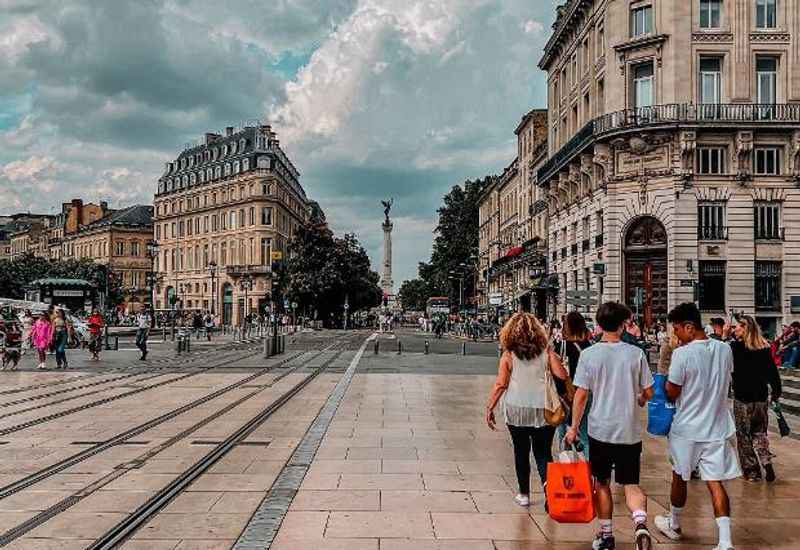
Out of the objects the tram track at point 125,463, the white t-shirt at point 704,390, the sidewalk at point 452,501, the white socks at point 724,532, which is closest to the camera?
the white socks at point 724,532

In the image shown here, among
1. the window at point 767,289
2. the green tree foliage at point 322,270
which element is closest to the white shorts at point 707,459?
the window at point 767,289

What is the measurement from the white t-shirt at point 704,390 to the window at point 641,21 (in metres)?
40.5

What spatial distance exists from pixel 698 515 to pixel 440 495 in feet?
7.75

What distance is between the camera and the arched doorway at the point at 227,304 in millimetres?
108537

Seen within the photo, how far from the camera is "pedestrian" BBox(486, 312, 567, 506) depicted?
7867 millimetres

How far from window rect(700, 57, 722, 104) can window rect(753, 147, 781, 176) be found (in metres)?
3.25

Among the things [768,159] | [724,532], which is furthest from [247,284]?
[724,532]

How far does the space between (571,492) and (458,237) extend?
11461cm

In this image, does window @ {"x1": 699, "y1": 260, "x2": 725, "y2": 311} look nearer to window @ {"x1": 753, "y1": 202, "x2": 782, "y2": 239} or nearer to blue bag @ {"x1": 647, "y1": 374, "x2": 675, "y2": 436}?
window @ {"x1": 753, "y1": 202, "x2": 782, "y2": 239}

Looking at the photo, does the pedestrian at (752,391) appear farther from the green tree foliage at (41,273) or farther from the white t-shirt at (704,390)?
the green tree foliage at (41,273)

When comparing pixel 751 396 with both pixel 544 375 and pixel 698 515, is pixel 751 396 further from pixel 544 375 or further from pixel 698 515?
pixel 544 375

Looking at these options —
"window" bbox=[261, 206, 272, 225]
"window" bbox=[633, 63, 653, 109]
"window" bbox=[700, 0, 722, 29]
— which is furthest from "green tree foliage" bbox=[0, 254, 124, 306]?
"window" bbox=[700, 0, 722, 29]

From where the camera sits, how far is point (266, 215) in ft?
351

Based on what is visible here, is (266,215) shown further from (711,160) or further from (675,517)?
(675,517)
